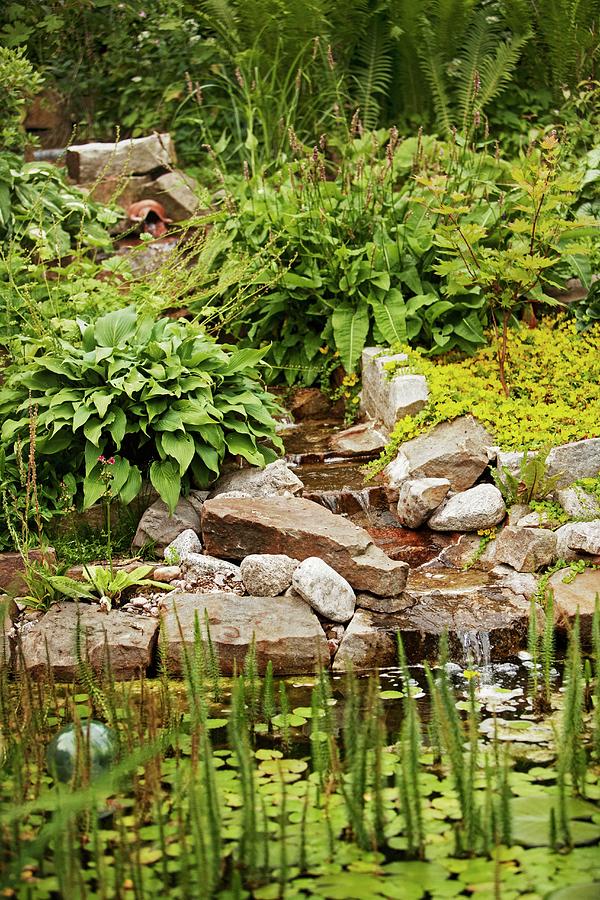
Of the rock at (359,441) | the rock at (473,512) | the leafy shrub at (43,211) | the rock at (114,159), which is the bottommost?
the rock at (473,512)

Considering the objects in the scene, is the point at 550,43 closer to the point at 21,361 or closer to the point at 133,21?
the point at 133,21

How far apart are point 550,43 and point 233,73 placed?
3.15 metres

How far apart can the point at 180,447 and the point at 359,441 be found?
5.69 ft

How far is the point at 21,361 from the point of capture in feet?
19.7

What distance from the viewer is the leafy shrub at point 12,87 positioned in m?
7.68

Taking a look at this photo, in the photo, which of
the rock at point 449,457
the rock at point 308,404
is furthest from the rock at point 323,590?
the rock at point 308,404

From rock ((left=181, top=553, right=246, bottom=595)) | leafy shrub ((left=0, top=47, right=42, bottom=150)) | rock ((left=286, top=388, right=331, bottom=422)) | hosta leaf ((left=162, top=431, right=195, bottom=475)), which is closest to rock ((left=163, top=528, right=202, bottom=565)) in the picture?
rock ((left=181, top=553, right=246, bottom=595))

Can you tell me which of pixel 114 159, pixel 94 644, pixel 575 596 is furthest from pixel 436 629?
pixel 114 159

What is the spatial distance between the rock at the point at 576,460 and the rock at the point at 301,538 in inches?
49.9

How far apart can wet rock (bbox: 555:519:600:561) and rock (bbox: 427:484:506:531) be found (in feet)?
1.55

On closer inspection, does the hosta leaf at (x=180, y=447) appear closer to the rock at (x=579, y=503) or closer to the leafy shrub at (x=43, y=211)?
the leafy shrub at (x=43, y=211)

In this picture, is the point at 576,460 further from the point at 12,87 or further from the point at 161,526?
the point at 12,87

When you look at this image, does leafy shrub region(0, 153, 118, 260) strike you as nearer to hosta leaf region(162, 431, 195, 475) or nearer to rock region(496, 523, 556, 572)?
hosta leaf region(162, 431, 195, 475)

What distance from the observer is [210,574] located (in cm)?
527
